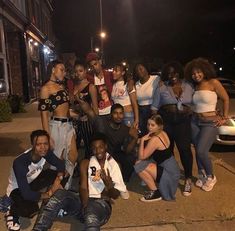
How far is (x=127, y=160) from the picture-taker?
209 inches

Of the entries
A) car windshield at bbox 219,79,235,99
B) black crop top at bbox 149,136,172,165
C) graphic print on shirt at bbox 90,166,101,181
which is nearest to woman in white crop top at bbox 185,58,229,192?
black crop top at bbox 149,136,172,165

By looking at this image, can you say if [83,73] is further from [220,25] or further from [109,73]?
[220,25]

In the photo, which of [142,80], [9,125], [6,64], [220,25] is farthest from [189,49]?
[142,80]

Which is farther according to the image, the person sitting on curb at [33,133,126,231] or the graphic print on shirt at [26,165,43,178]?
the graphic print on shirt at [26,165,43,178]

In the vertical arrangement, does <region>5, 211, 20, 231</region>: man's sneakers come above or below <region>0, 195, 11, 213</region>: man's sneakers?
below

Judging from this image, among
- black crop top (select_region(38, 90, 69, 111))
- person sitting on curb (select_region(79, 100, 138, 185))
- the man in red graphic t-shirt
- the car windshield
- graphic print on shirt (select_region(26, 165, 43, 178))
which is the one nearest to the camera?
graphic print on shirt (select_region(26, 165, 43, 178))

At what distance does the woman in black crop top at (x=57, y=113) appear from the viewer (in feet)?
14.9

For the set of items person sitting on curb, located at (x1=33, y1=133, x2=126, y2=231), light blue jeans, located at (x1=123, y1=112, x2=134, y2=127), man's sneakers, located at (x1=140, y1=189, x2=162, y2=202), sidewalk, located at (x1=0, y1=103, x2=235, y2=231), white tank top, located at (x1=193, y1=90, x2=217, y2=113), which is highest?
white tank top, located at (x1=193, y1=90, x2=217, y2=113)

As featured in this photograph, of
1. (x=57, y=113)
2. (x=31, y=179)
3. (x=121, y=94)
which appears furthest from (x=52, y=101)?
(x=121, y=94)

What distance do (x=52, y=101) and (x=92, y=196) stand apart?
1.24m

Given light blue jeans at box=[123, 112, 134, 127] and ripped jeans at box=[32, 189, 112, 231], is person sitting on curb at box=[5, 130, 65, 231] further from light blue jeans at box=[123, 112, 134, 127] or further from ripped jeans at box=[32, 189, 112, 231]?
light blue jeans at box=[123, 112, 134, 127]

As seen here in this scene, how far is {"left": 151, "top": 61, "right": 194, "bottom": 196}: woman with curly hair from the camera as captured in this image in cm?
505

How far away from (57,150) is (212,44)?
38.0 m

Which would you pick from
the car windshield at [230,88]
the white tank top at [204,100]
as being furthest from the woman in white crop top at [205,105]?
the car windshield at [230,88]
